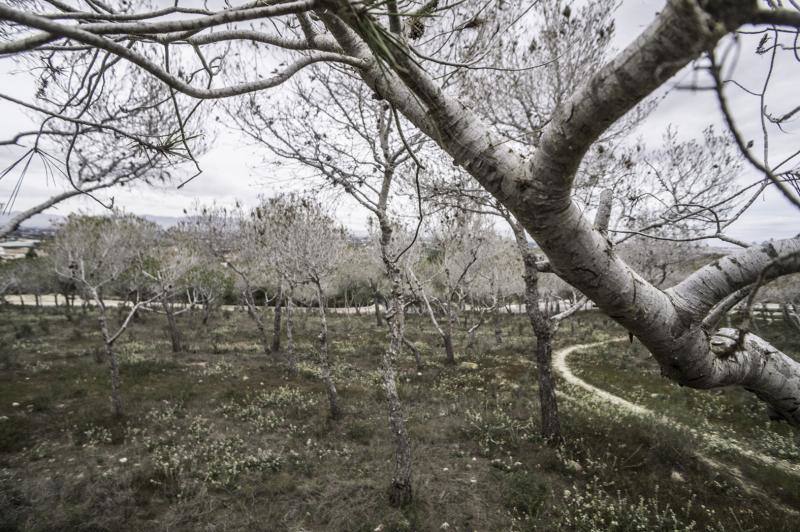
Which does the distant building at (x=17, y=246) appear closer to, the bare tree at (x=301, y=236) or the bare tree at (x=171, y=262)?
the bare tree at (x=171, y=262)

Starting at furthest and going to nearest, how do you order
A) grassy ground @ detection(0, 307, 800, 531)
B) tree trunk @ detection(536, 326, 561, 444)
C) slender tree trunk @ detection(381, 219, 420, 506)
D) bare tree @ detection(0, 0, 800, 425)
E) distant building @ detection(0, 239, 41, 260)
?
distant building @ detection(0, 239, 41, 260) < tree trunk @ detection(536, 326, 561, 444) < slender tree trunk @ detection(381, 219, 420, 506) < grassy ground @ detection(0, 307, 800, 531) < bare tree @ detection(0, 0, 800, 425)

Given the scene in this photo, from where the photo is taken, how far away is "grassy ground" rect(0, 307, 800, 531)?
558cm

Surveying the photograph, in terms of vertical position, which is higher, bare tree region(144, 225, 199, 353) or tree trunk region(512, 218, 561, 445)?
bare tree region(144, 225, 199, 353)

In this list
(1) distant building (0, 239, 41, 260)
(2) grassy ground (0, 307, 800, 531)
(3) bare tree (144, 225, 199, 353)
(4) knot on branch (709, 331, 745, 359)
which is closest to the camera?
(4) knot on branch (709, 331, 745, 359)

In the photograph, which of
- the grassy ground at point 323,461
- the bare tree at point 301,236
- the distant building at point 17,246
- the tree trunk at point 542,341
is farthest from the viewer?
the distant building at point 17,246

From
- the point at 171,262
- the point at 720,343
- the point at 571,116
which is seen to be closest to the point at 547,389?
the point at 720,343

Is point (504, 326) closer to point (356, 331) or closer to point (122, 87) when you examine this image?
point (356, 331)

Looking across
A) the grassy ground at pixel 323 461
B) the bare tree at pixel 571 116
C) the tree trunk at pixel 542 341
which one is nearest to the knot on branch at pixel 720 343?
the bare tree at pixel 571 116

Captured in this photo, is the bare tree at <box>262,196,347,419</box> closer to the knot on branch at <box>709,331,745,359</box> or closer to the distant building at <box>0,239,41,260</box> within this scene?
the knot on branch at <box>709,331,745,359</box>

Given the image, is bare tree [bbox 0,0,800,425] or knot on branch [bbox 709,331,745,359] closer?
bare tree [bbox 0,0,800,425]

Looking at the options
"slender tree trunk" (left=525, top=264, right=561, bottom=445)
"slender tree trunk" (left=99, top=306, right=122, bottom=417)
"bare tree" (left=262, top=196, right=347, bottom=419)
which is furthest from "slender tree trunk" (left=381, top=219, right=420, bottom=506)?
"slender tree trunk" (left=99, top=306, right=122, bottom=417)

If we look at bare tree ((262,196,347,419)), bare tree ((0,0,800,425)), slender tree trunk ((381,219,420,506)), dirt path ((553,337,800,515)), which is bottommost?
dirt path ((553,337,800,515))

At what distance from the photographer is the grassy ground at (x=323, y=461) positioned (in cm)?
558

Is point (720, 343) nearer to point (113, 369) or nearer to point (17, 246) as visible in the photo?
point (113, 369)
